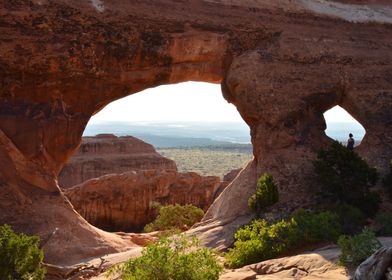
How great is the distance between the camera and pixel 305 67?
63.0 ft

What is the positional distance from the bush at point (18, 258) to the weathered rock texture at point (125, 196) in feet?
52.9

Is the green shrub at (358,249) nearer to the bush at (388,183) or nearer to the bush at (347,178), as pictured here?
the bush at (347,178)

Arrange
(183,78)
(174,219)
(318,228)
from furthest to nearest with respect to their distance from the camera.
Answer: (174,219), (183,78), (318,228)

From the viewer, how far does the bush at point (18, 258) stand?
366 inches

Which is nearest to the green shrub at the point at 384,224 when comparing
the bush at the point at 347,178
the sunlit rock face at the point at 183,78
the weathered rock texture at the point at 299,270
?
the bush at the point at 347,178

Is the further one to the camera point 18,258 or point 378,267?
point 18,258

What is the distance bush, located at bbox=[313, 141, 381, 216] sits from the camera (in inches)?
598

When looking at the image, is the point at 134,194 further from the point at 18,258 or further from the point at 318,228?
the point at 18,258

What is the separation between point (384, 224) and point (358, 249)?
5.37 meters

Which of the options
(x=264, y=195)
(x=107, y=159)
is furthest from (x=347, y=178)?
(x=107, y=159)

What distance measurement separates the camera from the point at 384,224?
13555 millimetres

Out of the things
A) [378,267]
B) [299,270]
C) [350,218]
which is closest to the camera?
[378,267]

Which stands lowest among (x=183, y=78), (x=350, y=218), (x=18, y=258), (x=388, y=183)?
(x=18, y=258)

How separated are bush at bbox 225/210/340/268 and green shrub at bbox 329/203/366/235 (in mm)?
1136
